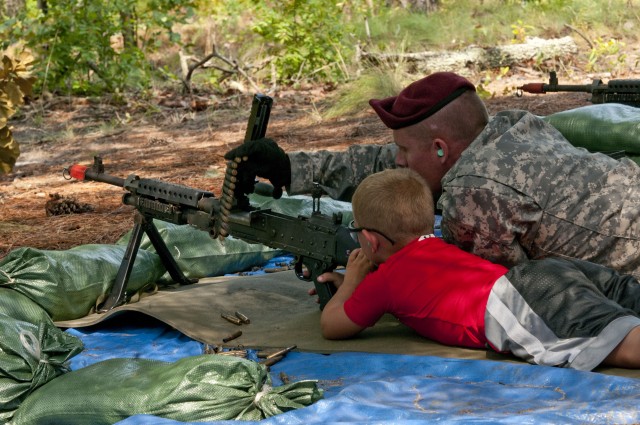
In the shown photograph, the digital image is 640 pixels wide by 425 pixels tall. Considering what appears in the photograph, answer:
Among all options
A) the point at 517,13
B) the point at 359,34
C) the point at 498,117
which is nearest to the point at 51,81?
the point at 359,34

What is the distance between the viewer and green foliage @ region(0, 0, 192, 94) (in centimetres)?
1255

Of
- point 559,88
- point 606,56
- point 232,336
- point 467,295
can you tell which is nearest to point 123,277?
point 232,336

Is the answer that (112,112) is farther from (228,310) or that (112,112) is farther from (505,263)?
(505,263)

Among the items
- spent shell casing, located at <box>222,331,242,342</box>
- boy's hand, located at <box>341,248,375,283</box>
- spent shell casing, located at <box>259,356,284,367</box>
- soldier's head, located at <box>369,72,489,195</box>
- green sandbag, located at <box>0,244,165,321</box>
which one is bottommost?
spent shell casing, located at <box>222,331,242,342</box>

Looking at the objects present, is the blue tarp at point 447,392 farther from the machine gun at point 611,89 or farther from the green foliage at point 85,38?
the green foliage at point 85,38

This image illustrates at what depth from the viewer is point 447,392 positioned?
3223mm

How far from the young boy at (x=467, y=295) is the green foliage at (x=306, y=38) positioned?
975 centimetres

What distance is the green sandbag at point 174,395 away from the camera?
3088 millimetres

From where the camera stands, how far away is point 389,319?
172 inches

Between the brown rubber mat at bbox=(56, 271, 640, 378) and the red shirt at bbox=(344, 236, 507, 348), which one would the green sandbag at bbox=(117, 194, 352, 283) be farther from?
the red shirt at bbox=(344, 236, 507, 348)

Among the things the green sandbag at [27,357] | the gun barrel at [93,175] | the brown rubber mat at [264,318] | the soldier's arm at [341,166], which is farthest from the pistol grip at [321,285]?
the gun barrel at [93,175]

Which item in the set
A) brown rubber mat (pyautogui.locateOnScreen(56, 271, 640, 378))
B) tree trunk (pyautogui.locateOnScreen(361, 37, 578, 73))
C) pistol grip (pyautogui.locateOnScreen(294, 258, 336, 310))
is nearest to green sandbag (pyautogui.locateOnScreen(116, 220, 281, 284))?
brown rubber mat (pyautogui.locateOnScreen(56, 271, 640, 378))

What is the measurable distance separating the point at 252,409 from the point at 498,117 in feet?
5.79

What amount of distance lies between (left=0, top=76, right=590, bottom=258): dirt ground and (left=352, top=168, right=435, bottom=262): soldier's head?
112 inches
